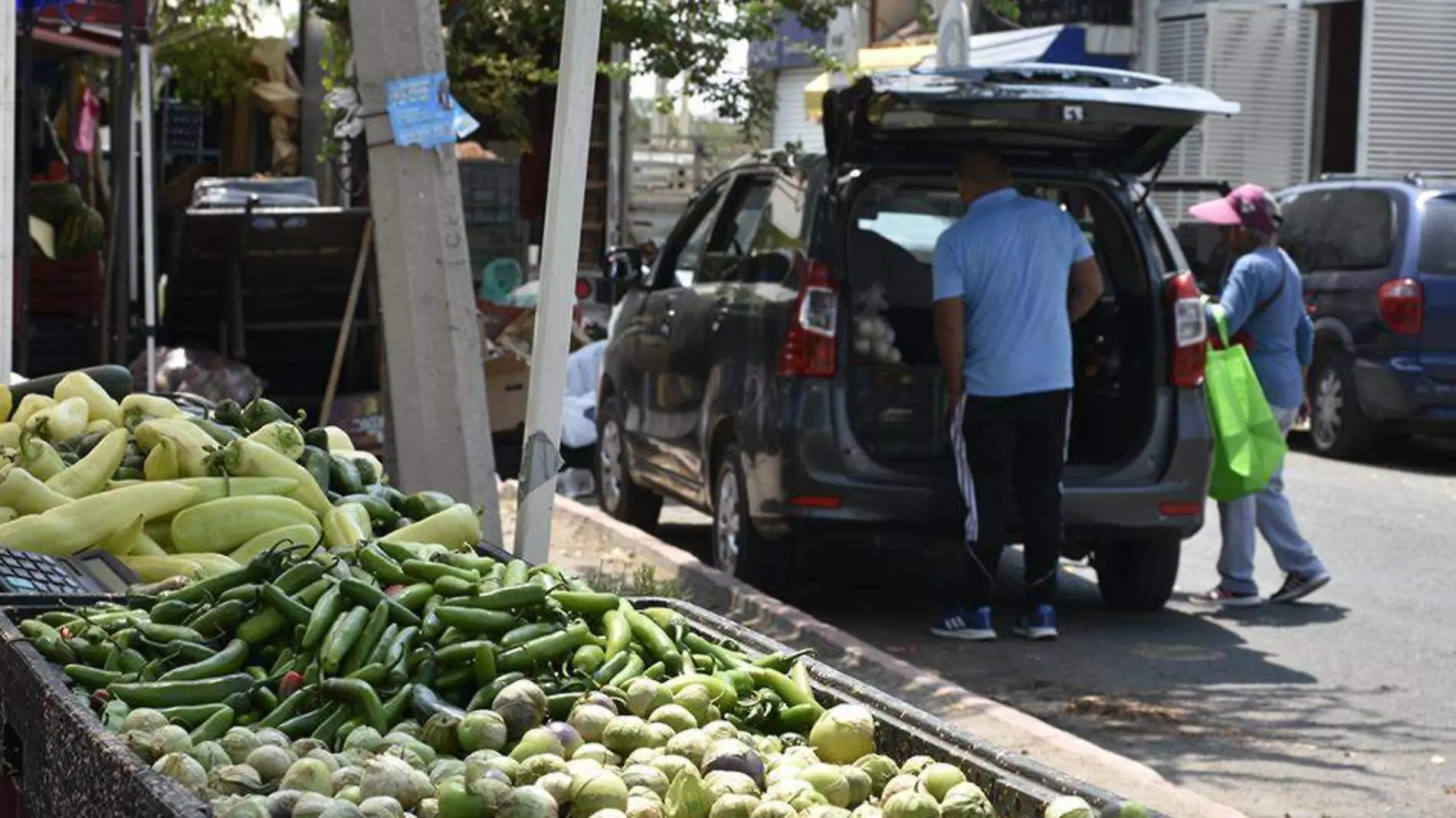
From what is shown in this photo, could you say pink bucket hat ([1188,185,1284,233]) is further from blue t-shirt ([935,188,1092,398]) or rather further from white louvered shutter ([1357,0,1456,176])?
white louvered shutter ([1357,0,1456,176])

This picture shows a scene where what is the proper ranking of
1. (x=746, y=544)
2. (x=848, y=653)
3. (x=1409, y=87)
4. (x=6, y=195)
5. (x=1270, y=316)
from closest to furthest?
(x=6, y=195) → (x=848, y=653) → (x=746, y=544) → (x=1270, y=316) → (x=1409, y=87)

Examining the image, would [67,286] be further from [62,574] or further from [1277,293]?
[62,574]

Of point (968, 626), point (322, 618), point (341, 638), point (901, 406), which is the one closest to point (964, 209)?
point (901, 406)

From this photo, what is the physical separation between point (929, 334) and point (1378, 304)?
20.9ft

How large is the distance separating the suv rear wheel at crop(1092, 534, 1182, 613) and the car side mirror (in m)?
2.96

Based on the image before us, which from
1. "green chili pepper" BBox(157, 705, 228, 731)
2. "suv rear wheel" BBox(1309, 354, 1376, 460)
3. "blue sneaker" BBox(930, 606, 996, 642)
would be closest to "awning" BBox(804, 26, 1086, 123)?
"suv rear wheel" BBox(1309, 354, 1376, 460)

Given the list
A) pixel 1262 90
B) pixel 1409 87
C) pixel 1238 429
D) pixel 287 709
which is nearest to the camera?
pixel 287 709

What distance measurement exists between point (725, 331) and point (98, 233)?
4.66 m

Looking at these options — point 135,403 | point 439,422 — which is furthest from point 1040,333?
point 135,403

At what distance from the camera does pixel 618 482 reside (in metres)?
12.0

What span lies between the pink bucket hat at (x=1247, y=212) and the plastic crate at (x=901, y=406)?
5.17 ft

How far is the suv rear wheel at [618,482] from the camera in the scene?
38.6 feet

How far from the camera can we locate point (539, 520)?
22.5ft

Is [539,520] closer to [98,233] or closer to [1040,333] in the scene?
[1040,333]
